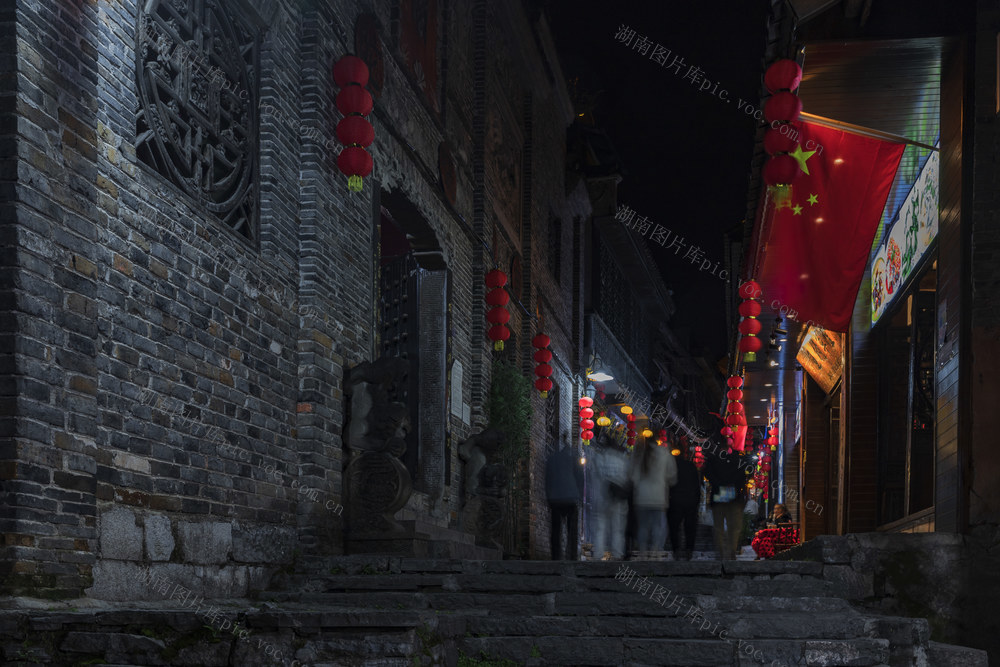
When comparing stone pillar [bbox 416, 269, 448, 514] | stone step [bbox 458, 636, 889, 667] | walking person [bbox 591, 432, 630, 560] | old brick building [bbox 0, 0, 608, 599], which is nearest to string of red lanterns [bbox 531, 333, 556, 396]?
walking person [bbox 591, 432, 630, 560]

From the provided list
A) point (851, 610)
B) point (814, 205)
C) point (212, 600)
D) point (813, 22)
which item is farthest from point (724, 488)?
point (212, 600)

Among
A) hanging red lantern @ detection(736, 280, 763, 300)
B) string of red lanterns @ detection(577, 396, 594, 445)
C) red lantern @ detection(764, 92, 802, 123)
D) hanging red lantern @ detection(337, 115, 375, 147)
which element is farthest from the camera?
string of red lanterns @ detection(577, 396, 594, 445)

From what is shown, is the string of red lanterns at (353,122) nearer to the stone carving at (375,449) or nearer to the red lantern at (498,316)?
the stone carving at (375,449)

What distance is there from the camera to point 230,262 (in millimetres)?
7668

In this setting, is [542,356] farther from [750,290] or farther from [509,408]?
[750,290]

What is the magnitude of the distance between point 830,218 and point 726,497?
508 cm

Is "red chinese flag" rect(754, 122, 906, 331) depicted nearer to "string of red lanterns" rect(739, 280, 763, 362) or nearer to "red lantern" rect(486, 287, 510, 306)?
"string of red lanterns" rect(739, 280, 763, 362)

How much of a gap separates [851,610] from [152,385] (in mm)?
4388

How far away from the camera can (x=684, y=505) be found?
40.4 ft

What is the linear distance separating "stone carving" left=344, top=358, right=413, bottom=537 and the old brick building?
170 millimetres

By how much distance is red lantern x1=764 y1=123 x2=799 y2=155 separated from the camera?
29.6 feet

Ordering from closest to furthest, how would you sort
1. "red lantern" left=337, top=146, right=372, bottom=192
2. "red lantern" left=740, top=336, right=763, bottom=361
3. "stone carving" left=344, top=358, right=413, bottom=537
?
1. "red lantern" left=337, top=146, right=372, bottom=192
2. "stone carving" left=344, top=358, right=413, bottom=537
3. "red lantern" left=740, top=336, right=763, bottom=361

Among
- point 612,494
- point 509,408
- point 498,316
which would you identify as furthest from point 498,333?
point 612,494

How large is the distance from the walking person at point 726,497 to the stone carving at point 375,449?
6.20m
